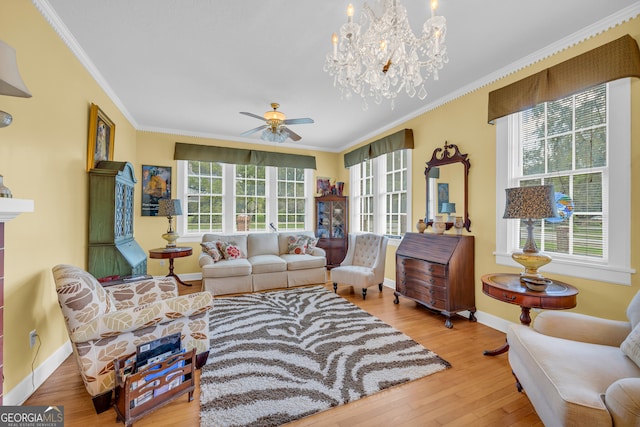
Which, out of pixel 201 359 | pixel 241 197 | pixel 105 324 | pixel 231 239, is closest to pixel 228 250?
pixel 231 239

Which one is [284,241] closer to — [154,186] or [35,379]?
[154,186]

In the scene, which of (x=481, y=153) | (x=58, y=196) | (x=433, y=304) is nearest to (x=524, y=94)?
(x=481, y=153)

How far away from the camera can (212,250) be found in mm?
4184

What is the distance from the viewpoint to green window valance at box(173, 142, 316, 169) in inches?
188

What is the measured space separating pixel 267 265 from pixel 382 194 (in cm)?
242

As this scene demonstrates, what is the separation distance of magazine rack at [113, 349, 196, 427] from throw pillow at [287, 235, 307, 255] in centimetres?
311

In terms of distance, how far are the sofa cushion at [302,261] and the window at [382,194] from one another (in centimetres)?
124

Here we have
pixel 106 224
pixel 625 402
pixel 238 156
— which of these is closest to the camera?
pixel 625 402

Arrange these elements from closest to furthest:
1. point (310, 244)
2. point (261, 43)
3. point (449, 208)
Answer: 1. point (261, 43)
2. point (449, 208)
3. point (310, 244)

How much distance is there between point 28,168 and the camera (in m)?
1.81

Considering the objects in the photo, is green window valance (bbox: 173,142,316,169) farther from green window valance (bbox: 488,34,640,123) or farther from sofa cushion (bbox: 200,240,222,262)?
green window valance (bbox: 488,34,640,123)

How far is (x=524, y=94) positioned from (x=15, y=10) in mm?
4014

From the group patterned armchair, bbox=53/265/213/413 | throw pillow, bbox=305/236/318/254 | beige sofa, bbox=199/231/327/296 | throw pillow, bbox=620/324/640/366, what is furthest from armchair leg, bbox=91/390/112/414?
throw pillow, bbox=305/236/318/254

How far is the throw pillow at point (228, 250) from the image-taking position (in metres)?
4.28
